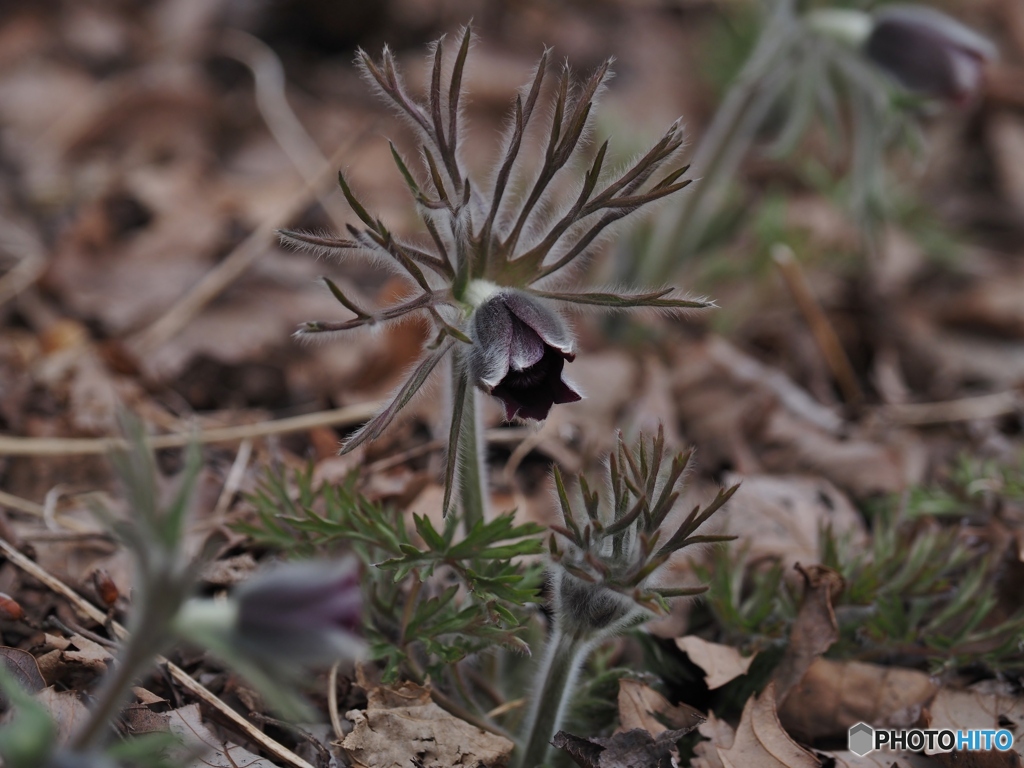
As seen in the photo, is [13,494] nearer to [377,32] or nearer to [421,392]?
[421,392]

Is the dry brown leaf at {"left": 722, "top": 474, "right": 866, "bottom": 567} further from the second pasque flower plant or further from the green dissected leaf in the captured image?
the second pasque flower plant

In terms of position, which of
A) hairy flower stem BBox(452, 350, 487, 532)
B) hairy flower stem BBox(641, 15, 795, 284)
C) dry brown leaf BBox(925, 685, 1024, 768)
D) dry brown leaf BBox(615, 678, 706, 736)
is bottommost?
dry brown leaf BBox(615, 678, 706, 736)

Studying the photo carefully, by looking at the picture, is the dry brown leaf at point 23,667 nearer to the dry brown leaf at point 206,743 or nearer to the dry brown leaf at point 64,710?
the dry brown leaf at point 64,710

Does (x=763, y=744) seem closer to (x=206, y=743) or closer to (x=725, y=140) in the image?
(x=206, y=743)

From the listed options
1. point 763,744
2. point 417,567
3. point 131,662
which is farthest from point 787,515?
point 131,662

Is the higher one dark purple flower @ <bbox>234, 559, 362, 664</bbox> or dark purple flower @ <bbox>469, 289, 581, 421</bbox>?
dark purple flower @ <bbox>469, 289, 581, 421</bbox>

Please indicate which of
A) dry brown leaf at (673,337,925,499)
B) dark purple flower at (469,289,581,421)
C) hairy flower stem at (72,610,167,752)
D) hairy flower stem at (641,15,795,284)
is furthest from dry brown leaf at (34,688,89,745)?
hairy flower stem at (641,15,795,284)
